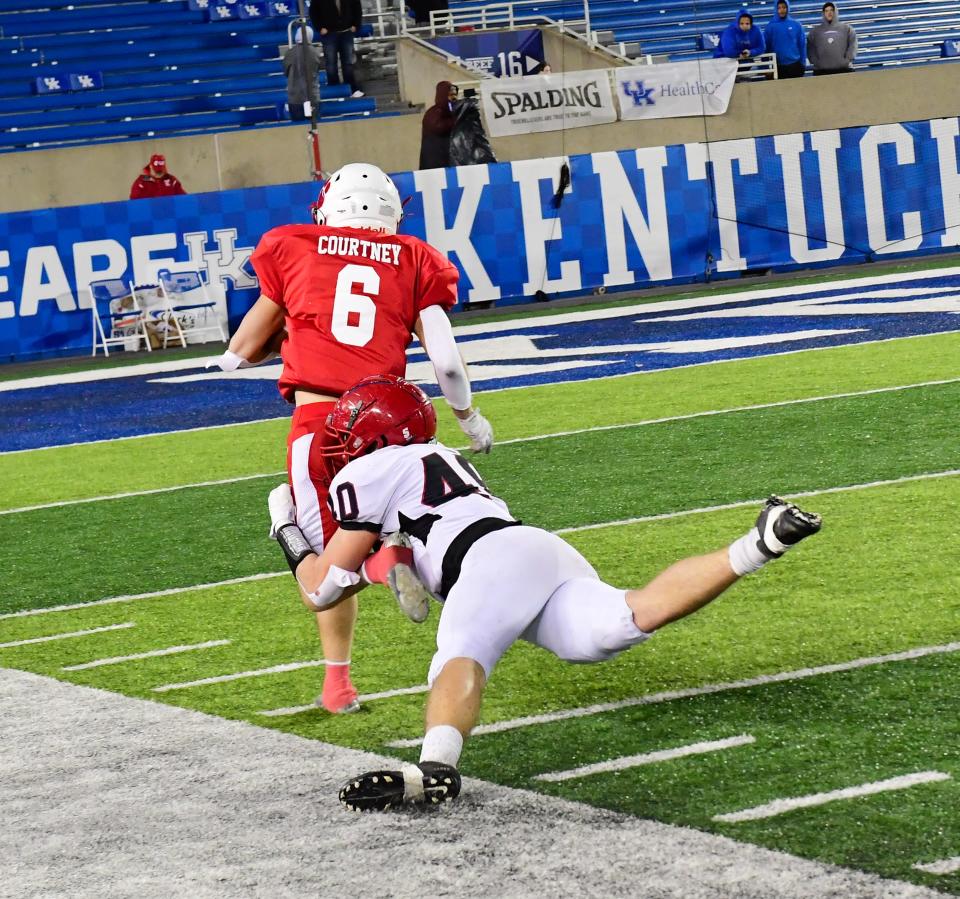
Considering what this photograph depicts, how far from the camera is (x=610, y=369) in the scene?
43.1ft

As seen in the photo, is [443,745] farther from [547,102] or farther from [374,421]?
[547,102]

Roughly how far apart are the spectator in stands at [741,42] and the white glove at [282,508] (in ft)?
62.9

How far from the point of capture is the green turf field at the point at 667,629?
13.2 feet

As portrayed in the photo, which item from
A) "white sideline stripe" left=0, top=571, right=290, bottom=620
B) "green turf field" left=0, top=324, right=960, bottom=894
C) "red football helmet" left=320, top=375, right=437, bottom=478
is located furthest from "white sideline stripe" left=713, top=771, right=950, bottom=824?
"white sideline stripe" left=0, top=571, right=290, bottom=620

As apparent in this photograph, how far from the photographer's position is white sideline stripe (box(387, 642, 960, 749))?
459 cm

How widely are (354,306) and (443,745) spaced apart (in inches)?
66.0

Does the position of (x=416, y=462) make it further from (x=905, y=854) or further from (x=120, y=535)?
(x=120, y=535)

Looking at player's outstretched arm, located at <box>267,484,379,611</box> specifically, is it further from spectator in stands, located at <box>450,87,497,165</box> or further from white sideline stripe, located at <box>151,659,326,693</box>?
spectator in stands, located at <box>450,87,497,165</box>

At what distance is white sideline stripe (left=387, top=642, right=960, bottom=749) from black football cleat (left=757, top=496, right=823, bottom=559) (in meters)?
0.95

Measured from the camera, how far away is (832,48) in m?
23.3

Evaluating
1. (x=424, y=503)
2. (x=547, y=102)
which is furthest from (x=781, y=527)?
(x=547, y=102)

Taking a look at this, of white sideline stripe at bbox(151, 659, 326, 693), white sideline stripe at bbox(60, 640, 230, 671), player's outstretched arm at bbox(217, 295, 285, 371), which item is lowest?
white sideline stripe at bbox(60, 640, 230, 671)

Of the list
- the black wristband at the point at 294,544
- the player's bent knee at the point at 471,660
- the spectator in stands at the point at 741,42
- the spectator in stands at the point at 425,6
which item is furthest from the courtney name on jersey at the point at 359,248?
the spectator in stands at the point at 425,6

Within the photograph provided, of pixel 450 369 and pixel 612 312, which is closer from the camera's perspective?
pixel 450 369
